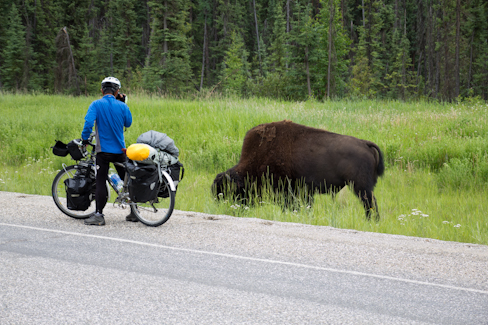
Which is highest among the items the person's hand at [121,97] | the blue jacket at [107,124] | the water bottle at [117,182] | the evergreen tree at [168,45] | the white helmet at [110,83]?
the evergreen tree at [168,45]

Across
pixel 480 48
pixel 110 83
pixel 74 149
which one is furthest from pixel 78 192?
pixel 480 48

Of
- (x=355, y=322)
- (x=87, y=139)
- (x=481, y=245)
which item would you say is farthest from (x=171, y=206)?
(x=481, y=245)

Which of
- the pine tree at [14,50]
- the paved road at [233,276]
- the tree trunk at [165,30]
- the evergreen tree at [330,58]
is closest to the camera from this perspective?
the paved road at [233,276]

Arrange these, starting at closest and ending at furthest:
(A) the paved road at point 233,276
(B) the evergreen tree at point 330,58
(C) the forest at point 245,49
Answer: (A) the paved road at point 233,276 < (B) the evergreen tree at point 330,58 < (C) the forest at point 245,49

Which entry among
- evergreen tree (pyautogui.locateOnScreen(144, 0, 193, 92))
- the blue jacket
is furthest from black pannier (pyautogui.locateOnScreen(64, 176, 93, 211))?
evergreen tree (pyautogui.locateOnScreen(144, 0, 193, 92))

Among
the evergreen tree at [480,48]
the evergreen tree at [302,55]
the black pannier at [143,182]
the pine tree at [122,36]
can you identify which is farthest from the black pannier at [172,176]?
the pine tree at [122,36]

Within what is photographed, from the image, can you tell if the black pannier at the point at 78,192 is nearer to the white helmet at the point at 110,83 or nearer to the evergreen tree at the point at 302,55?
the white helmet at the point at 110,83

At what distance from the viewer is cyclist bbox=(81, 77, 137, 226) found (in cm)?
702

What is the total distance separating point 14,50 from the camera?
5447 cm

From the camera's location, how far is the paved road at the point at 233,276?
3.72m

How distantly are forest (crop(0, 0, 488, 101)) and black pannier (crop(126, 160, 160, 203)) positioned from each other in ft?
81.7

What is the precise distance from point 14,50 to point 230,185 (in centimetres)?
5454

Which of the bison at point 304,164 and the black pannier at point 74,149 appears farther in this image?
the bison at point 304,164

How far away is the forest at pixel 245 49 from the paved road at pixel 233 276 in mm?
25599
